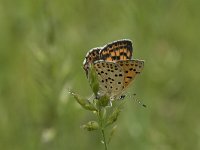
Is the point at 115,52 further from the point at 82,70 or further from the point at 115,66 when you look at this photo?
the point at 82,70

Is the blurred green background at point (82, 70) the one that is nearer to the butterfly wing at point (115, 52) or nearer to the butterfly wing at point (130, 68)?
the butterfly wing at point (130, 68)

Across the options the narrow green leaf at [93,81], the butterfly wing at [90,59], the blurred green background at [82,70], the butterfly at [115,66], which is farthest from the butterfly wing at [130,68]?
the blurred green background at [82,70]

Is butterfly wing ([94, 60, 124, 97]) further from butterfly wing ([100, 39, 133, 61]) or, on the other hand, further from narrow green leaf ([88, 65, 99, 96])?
narrow green leaf ([88, 65, 99, 96])

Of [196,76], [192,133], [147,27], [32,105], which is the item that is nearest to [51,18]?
[32,105]

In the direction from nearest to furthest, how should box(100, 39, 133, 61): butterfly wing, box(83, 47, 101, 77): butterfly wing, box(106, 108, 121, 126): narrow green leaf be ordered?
box(106, 108, 121, 126): narrow green leaf → box(83, 47, 101, 77): butterfly wing → box(100, 39, 133, 61): butterfly wing

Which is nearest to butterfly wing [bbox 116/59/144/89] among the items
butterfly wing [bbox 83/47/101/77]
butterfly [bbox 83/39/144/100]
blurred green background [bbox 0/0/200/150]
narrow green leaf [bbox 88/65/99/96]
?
butterfly [bbox 83/39/144/100]

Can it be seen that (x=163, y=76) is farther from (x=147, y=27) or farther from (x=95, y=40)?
(x=95, y=40)
